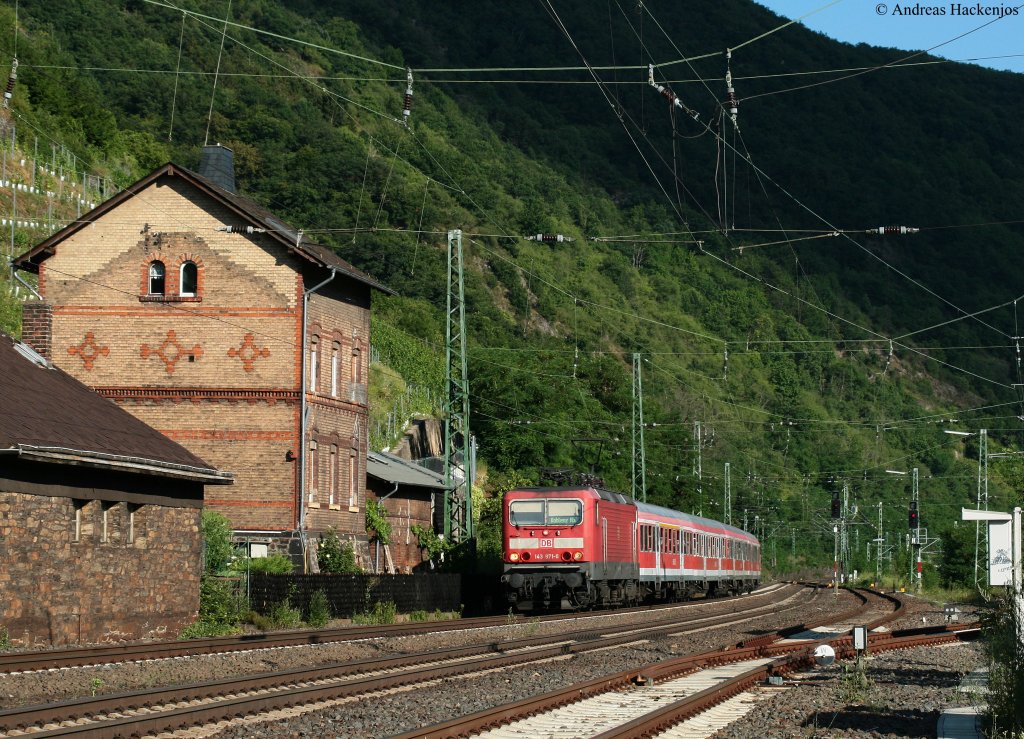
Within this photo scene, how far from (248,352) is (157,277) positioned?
381 centimetres

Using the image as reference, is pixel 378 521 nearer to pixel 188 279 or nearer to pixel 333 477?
pixel 333 477

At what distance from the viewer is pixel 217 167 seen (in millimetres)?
44219

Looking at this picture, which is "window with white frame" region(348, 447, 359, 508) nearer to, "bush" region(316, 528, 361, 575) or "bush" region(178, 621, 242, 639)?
"bush" region(316, 528, 361, 575)

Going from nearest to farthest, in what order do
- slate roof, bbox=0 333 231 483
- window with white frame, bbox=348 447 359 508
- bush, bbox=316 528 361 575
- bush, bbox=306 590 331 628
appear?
slate roof, bbox=0 333 231 483 → bush, bbox=306 590 331 628 → bush, bbox=316 528 361 575 → window with white frame, bbox=348 447 359 508

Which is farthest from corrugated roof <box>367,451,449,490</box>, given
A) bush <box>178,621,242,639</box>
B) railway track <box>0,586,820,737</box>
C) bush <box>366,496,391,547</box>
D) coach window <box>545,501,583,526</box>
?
railway track <box>0,586,820,737</box>

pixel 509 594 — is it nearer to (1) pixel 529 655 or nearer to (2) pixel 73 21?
(1) pixel 529 655

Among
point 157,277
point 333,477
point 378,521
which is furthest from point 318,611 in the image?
point 378,521

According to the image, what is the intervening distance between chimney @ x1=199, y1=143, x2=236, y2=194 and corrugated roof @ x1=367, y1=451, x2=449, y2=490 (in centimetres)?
1044

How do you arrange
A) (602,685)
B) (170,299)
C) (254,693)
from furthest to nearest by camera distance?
(170,299)
(602,685)
(254,693)

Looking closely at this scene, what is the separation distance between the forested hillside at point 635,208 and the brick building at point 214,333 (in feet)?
98.0

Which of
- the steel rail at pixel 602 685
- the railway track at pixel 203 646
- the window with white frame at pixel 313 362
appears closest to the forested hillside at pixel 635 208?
the window with white frame at pixel 313 362

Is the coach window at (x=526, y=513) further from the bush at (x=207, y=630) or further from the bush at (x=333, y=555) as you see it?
the bush at (x=207, y=630)

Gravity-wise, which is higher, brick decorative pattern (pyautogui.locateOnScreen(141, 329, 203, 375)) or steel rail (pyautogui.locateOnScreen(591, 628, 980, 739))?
brick decorative pattern (pyautogui.locateOnScreen(141, 329, 203, 375))

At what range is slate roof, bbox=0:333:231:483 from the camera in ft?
68.4
